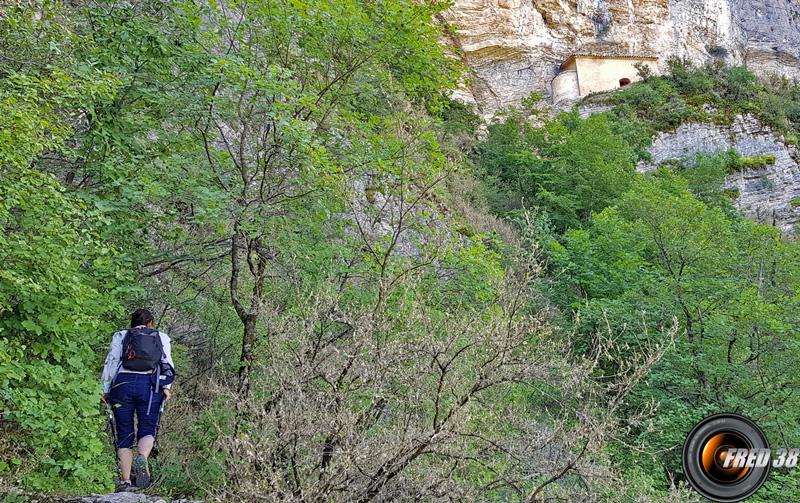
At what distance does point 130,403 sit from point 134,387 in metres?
0.13

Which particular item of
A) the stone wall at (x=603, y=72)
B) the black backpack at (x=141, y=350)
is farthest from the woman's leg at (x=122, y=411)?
the stone wall at (x=603, y=72)

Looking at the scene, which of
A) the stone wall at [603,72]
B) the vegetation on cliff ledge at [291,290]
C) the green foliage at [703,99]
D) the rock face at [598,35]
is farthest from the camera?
the stone wall at [603,72]

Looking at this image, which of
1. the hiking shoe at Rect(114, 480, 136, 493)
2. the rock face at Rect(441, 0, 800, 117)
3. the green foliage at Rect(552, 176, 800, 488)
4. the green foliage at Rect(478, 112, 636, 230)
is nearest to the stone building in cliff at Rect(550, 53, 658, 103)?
the rock face at Rect(441, 0, 800, 117)

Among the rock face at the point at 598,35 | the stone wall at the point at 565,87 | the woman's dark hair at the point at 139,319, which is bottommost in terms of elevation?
the woman's dark hair at the point at 139,319

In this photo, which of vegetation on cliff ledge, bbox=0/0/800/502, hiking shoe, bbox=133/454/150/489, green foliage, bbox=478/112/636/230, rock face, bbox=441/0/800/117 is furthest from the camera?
rock face, bbox=441/0/800/117

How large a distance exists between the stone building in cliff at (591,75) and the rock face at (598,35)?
768 millimetres

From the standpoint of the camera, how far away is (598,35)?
3631cm

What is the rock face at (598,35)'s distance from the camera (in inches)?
1337

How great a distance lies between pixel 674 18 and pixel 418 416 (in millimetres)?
41642

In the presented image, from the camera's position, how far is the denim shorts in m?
4.40

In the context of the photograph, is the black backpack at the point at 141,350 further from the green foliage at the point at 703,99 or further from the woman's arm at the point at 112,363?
the green foliage at the point at 703,99

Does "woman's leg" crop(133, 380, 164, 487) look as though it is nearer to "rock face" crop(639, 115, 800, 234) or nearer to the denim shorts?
the denim shorts

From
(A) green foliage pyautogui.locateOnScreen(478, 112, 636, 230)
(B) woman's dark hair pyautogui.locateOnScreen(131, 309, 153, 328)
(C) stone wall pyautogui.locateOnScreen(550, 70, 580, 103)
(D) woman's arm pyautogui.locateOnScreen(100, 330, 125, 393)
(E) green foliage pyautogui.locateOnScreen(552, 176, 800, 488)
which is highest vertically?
(C) stone wall pyautogui.locateOnScreen(550, 70, 580, 103)

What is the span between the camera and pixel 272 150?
574cm
